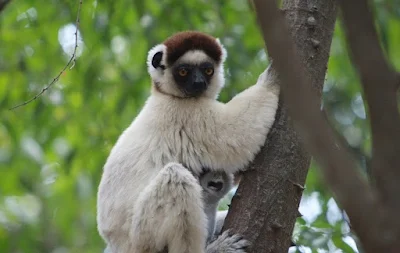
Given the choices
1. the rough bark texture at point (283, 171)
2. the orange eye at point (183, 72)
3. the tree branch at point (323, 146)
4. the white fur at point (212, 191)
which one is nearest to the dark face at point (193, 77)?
the orange eye at point (183, 72)

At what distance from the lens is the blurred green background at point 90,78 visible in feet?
28.6

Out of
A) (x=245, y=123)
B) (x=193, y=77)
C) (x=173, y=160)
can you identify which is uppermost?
(x=193, y=77)

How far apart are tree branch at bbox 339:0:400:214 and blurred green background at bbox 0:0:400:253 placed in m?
6.05

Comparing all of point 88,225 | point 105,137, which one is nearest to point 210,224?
point 105,137

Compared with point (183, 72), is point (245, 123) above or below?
below

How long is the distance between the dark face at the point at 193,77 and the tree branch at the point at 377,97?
13.1ft

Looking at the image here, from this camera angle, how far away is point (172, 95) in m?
5.95

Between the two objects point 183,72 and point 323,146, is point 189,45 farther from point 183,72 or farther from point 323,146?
point 323,146

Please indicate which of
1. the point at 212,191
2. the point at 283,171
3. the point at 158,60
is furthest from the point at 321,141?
the point at 158,60

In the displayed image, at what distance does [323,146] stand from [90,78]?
23.8ft

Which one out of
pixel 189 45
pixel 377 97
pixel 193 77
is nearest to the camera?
pixel 377 97

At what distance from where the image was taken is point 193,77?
597 cm

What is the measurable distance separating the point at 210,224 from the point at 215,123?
79cm

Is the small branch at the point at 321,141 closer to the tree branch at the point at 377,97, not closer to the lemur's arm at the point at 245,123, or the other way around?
the tree branch at the point at 377,97
